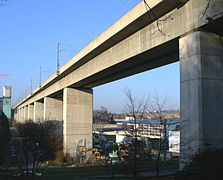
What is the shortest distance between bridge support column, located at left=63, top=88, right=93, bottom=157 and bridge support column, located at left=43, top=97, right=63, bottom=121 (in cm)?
1334

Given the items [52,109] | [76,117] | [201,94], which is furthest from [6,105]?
[201,94]

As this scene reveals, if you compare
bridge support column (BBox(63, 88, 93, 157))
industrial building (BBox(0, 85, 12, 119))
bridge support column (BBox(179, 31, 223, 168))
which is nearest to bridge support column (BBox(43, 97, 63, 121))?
bridge support column (BBox(63, 88, 93, 157))

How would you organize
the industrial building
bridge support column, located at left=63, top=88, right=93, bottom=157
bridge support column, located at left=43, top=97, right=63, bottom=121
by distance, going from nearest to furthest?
1. bridge support column, located at left=63, top=88, right=93, bottom=157
2. bridge support column, located at left=43, top=97, right=63, bottom=121
3. the industrial building

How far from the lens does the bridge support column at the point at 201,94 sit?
950cm

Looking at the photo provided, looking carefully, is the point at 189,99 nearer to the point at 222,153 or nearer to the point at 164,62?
the point at 222,153

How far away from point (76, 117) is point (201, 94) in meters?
23.9

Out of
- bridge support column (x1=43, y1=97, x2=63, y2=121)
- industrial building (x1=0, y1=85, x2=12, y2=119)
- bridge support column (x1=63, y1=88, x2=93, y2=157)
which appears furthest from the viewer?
industrial building (x1=0, y1=85, x2=12, y2=119)

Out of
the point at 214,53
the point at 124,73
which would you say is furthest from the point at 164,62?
the point at 214,53

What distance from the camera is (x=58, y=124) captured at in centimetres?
4578

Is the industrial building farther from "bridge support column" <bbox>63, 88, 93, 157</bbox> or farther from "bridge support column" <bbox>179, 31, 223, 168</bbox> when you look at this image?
"bridge support column" <bbox>179, 31, 223, 168</bbox>

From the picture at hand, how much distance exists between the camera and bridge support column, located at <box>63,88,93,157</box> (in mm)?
31469

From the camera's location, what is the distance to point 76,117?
32.0m

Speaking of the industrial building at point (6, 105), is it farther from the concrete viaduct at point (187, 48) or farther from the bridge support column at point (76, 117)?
the concrete viaduct at point (187, 48)

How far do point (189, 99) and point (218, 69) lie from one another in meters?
1.58
